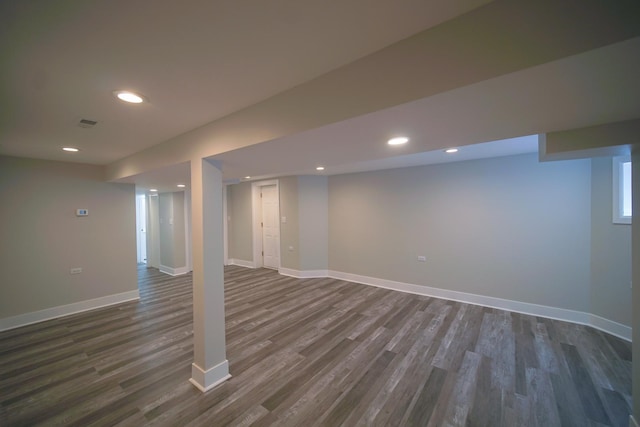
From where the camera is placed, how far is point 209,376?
213 centimetres

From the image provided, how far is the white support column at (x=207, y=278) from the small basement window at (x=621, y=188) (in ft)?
15.1

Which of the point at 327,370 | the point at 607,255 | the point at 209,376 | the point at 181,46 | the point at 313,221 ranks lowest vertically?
the point at 327,370

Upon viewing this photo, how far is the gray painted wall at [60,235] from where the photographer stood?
3.31 m

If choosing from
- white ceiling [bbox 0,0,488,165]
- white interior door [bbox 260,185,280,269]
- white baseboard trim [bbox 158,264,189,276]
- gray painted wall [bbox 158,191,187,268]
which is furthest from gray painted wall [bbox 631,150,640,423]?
white baseboard trim [bbox 158,264,189,276]

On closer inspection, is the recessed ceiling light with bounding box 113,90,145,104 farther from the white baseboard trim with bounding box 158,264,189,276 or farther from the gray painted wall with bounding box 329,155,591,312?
the white baseboard trim with bounding box 158,264,189,276

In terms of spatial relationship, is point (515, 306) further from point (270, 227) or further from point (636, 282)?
point (270, 227)

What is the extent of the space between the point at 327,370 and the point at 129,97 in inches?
109

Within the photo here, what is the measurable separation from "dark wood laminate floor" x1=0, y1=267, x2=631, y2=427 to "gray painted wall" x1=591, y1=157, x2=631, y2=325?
14.3 inches

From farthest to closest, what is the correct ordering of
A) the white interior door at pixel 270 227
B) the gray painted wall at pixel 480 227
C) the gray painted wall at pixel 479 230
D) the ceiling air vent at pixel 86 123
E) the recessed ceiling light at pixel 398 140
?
the white interior door at pixel 270 227, the gray painted wall at pixel 480 227, the gray painted wall at pixel 479 230, the ceiling air vent at pixel 86 123, the recessed ceiling light at pixel 398 140

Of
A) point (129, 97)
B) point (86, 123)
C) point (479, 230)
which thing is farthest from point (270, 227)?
point (129, 97)

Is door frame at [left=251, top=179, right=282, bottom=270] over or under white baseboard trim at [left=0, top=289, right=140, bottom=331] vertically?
over

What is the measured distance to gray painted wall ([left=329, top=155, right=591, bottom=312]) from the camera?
3.26 meters

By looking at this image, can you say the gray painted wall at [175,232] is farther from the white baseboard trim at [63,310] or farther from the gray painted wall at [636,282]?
the gray painted wall at [636,282]

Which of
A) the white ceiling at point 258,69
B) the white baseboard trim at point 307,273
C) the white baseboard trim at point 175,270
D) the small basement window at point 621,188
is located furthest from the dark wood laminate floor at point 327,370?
the white baseboard trim at point 175,270
